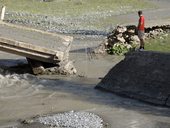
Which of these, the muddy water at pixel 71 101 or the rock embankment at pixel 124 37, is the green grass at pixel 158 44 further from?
the muddy water at pixel 71 101

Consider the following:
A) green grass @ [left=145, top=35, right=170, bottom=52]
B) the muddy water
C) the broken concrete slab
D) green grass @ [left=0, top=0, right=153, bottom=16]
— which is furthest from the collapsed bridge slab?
green grass @ [left=0, top=0, right=153, bottom=16]

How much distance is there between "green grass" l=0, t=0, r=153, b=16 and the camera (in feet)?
146

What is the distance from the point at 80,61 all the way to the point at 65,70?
2.58 metres

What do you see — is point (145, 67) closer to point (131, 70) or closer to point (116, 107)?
point (131, 70)

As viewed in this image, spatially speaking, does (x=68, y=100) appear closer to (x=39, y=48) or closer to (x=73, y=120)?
(x=73, y=120)

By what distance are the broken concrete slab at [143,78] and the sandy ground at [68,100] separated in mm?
296

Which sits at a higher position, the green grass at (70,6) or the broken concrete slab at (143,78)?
the green grass at (70,6)

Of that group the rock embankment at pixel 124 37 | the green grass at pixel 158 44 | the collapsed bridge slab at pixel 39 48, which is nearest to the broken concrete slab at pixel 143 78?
the collapsed bridge slab at pixel 39 48

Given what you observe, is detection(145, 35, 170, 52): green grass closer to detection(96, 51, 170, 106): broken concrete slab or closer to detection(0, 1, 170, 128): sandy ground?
detection(0, 1, 170, 128): sandy ground

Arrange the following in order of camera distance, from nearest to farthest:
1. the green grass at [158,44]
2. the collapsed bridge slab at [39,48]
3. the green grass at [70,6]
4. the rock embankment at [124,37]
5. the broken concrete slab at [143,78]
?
the broken concrete slab at [143,78]
the collapsed bridge slab at [39,48]
the green grass at [158,44]
the rock embankment at [124,37]
the green grass at [70,6]

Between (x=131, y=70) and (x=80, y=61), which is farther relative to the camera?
(x=80, y=61)

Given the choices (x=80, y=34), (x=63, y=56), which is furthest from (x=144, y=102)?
(x=80, y=34)

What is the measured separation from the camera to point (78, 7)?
4812 cm

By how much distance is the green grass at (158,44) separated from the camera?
21.0m
